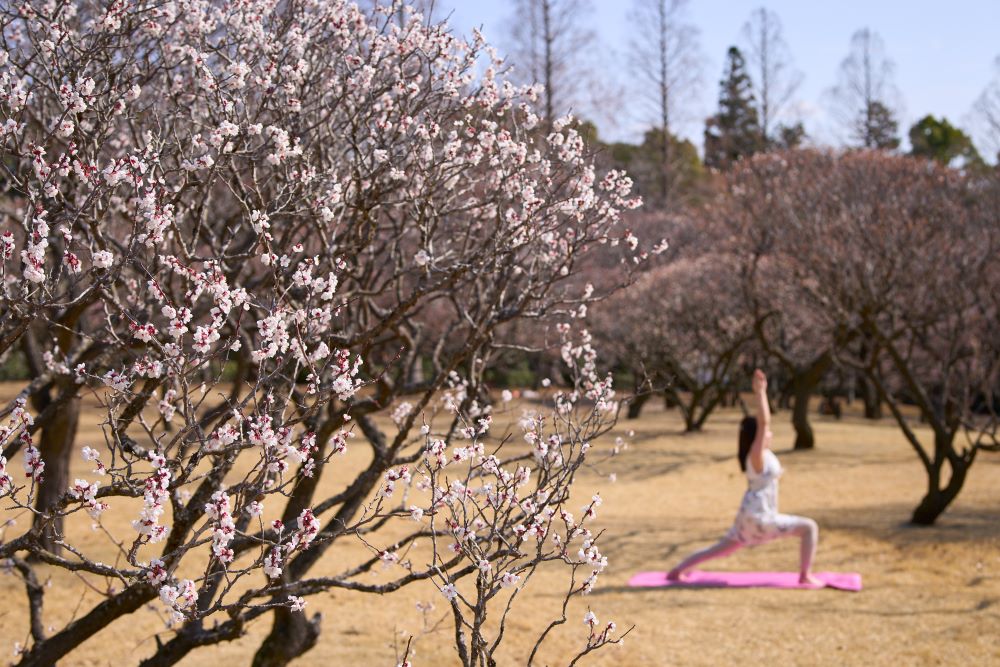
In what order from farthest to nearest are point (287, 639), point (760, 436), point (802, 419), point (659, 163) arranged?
1. point (659, 163)
2. point (802, 419)
3. point (760, 436)
4. point (287, 639)

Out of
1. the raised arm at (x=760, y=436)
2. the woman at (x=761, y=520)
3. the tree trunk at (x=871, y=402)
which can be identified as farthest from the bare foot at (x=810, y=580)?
the tree trunk at (x=871, y=402)

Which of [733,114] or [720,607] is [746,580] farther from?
[733,114]

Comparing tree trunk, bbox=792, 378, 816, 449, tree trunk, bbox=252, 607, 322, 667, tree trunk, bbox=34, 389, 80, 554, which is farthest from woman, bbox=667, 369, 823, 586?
tree trunk, bbox=792, 378, 816, 449

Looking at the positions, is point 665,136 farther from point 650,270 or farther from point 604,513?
point 604,513

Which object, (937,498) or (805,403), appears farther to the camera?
(805,403)

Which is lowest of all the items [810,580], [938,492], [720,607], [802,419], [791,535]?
[720,607]

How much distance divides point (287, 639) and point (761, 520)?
15.0 ft

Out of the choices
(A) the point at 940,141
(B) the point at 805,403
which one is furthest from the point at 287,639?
(A) the point at 940,141

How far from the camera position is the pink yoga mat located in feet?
29.4

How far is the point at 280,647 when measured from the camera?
6383mm

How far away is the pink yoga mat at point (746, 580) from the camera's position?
29.4 ft

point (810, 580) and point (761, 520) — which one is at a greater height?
point (761, 520)

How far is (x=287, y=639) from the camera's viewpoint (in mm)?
6367

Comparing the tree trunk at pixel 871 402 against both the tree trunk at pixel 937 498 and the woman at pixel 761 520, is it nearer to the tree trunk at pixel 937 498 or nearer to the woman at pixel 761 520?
the tree trunk at pixel 937 498
